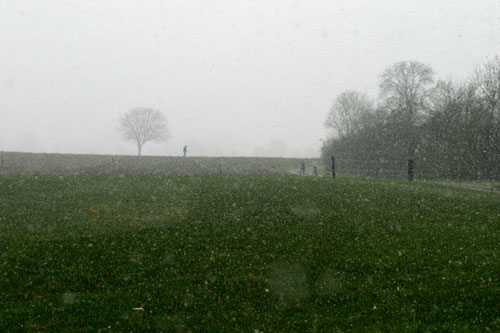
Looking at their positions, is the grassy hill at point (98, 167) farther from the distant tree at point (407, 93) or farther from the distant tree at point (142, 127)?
the distant tree at point (142, 127)

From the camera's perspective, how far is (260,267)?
37.1 feet

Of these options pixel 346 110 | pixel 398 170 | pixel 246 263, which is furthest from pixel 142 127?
pixel 246 263

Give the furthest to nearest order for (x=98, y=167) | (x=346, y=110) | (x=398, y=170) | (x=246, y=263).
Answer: (x=346, y=110) → (x=98, y=167) → (x=398, y=170) → (x=246, y=263)

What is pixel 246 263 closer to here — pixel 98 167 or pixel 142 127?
pixel 98 167

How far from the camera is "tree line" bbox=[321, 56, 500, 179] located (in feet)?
133

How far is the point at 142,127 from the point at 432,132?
7702cm

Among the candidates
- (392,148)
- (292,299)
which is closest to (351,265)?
(292,299)

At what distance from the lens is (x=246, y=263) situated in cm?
1165

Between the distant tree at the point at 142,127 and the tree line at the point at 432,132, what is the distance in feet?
192

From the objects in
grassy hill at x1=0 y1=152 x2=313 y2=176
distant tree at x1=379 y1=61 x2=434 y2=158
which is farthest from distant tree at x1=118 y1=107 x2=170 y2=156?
distant tree at x1=379 y1=61 x2=434 y2=158

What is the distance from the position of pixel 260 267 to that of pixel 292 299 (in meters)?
2.07

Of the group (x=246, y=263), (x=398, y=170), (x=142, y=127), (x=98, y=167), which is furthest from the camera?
(x=142, y=127)

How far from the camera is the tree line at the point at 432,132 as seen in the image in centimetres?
4056

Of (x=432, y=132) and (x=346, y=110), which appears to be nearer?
(x=432, y=132)
